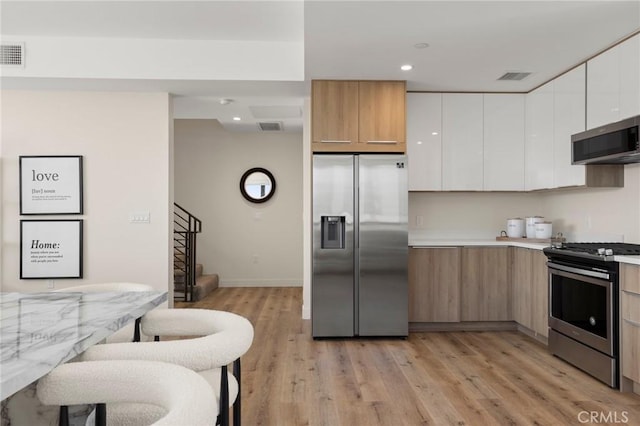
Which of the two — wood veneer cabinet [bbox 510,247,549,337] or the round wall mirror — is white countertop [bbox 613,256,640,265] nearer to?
wood veneer cabinet [bbox 510,247,549,337]

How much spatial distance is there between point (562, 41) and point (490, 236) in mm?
2239

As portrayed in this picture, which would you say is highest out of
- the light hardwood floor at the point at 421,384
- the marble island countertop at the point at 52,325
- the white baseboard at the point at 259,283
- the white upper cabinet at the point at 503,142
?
the white upper cabinet at the point at 503,142

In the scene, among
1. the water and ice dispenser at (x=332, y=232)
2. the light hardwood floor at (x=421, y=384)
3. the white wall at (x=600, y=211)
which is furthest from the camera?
the water and ice dispenser at (x=332, y=232)

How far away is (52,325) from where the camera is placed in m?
1.39

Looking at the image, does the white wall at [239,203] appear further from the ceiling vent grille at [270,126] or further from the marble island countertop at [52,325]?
the marble island countertop at [52,325]

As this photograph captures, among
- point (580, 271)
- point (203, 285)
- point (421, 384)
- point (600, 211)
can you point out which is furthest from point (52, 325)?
point (203, 285)

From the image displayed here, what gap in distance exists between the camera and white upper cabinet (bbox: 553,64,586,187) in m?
3.72

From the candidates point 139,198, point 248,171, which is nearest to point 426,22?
point 139,198

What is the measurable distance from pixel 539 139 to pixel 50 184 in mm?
4894

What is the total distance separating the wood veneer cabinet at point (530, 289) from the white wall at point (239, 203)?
3.77 m

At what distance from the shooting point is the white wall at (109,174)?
4.42 metres

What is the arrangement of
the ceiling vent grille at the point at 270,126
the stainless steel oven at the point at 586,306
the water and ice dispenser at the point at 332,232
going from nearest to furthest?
the stainless steel oven at the point at 586,306 → the water and ice dispenser at the point at 332,232 → the ceiling vent grille at the point at 270,126

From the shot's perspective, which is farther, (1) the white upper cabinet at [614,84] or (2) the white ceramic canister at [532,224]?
(2) the white ceramic canister at [532,224]

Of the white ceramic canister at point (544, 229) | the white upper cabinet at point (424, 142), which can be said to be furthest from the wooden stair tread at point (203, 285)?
the white ceramic canister at point (544, 229)
